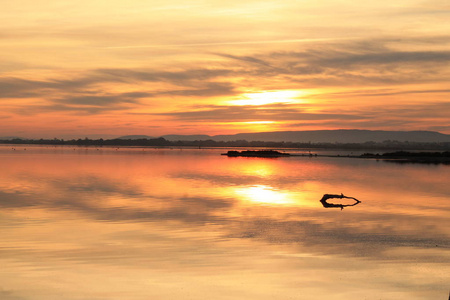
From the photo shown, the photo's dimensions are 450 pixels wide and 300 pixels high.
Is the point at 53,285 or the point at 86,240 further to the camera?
the point at 86,240

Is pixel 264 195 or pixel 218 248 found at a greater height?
pixel 264 195

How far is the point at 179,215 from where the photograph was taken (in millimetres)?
30719

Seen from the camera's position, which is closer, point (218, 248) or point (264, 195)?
point (218, 248)

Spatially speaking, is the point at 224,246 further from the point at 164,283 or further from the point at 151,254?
the point at 164,283

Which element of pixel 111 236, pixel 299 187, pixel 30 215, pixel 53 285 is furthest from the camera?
pixel 299 187

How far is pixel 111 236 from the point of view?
2331cm

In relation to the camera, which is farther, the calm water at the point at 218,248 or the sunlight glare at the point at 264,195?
the sunlight glare at the point at 264,195

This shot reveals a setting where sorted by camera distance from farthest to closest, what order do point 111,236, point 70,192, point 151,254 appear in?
1. point 70,192
2. point 111,236
3. point 151,254

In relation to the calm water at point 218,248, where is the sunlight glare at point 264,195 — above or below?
above

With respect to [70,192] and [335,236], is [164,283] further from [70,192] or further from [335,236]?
[70,192]

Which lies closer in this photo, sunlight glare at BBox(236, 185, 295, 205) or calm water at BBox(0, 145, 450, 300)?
calm water at BBox(0, 145, 450, 300)

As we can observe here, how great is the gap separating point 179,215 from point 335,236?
10310mm

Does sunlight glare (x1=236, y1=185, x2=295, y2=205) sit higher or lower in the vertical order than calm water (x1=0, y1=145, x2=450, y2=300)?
higher

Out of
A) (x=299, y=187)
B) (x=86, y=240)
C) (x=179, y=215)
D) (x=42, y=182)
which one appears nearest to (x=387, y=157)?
(x=299, y=187)
